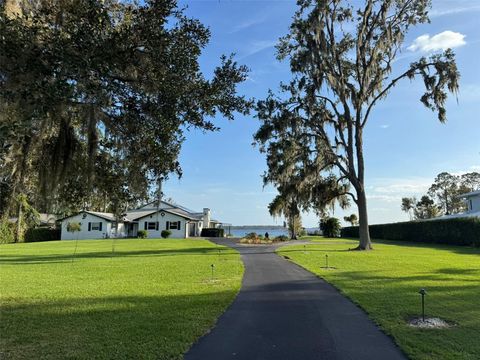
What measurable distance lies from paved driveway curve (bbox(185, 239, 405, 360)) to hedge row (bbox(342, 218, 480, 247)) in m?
23.3

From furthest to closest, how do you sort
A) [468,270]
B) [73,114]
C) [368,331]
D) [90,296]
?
[468,270], [90,296], [73,114], [368,331]

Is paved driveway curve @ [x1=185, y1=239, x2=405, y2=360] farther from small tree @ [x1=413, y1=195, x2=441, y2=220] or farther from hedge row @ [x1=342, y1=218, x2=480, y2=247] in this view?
small tree @ [x1=413, y1=195, x2=441, y2=220]


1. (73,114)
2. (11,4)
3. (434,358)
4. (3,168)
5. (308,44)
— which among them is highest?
(308,44)

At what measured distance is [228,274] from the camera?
1448cm

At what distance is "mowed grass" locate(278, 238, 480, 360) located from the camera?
20.1 feet

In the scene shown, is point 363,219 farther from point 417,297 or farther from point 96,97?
point 96,97

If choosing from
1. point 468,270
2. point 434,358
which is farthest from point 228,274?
point 434,358

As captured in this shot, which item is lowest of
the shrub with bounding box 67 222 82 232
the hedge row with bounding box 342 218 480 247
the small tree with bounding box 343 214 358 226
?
the hedge row with bounding box 342 218 480 247

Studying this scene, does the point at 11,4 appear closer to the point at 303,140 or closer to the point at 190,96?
the point at 190,96

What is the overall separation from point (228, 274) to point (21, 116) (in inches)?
379

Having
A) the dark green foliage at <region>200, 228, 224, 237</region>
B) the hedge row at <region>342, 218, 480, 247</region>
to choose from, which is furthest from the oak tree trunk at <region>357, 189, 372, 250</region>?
the dark green foliage at <region>200, 228, 224, 237</region>

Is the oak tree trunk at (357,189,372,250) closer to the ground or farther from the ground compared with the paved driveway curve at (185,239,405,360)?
farther from the ground

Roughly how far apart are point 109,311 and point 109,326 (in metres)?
1.32

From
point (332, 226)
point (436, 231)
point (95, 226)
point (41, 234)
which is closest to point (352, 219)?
point (332, 226)
